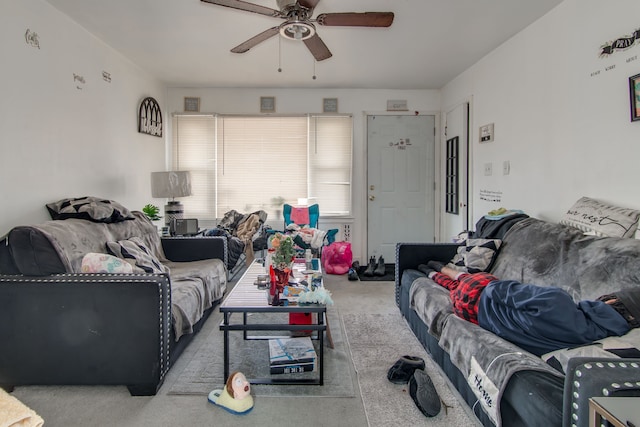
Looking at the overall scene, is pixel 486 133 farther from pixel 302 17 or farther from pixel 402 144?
pixel 302 17

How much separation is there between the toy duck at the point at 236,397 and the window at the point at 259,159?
136 inches

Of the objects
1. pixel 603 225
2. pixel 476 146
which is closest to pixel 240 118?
pixel 476 146

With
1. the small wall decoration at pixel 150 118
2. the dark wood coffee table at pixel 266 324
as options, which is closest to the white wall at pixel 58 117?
the small wall decoration at pixel 150 118

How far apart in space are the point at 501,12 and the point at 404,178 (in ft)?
8.52

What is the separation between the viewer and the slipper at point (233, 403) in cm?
179

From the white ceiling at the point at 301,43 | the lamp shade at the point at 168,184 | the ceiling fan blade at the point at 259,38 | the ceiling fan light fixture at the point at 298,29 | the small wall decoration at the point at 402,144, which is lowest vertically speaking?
the lamp shade at the point at 168,184

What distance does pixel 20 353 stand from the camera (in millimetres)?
1931

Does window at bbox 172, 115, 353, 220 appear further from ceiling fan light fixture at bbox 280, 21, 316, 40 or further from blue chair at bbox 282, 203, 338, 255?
ceiling fan light fixture at bbox 280, 21, 316, 40

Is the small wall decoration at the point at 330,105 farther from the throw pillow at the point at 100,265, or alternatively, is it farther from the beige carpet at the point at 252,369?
the throw pillow at the point at 100,265

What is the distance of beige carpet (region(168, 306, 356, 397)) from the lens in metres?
1.99

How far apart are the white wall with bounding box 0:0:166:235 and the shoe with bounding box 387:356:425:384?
2.65 m

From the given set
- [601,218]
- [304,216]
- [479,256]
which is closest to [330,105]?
[304,216]

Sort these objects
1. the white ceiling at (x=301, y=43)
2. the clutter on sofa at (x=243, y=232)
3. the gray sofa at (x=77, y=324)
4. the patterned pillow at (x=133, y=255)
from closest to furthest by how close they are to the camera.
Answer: the gray sofa at (x=77, y=324) < the patterned pillow at (x=133, y=255) < the white ceiling at (x=301, y=43) < the clutter on sofa at (x=243, y=232)

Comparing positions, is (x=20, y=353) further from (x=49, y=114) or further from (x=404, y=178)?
(x=404, y=178)
